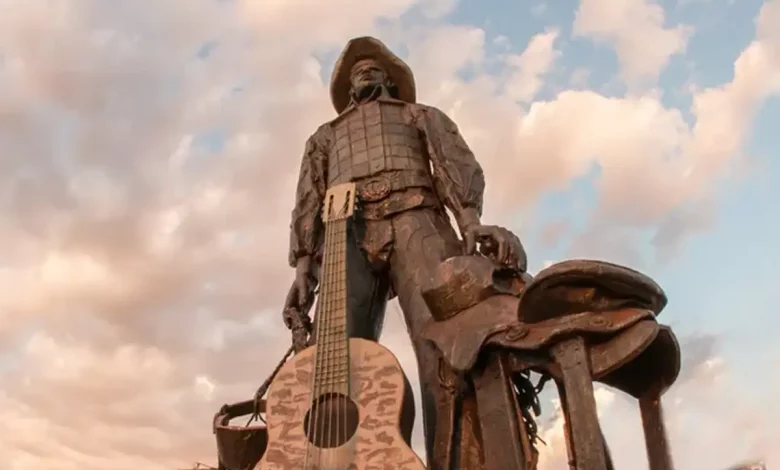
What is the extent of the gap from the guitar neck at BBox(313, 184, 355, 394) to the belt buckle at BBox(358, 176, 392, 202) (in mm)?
130

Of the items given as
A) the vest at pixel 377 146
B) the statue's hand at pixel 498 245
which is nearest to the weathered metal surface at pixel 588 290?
the statue's hand at pixel 498 245

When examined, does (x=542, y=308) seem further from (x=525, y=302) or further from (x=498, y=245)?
(x=498, y=245)

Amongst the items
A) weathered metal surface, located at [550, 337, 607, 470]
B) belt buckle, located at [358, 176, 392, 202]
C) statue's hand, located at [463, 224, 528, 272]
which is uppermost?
belt buckle, located at [358, 176, 392, 202]

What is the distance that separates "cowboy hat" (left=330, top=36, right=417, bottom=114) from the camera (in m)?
6.42

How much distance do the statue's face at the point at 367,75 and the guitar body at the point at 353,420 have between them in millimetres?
2634

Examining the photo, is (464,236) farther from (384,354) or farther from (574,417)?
(574,417)

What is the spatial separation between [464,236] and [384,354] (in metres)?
1.15

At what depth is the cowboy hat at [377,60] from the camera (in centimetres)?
642

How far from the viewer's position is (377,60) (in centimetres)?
645

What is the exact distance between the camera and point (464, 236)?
16.4ft

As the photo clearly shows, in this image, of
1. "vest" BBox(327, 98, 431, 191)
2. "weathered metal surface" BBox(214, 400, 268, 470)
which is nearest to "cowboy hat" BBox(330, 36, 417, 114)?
"vest" BBox(327, 98, 431, 191)

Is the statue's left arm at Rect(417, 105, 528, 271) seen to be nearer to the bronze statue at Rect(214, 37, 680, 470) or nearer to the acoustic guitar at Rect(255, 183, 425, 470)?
the bronze statue at Rect(214, 37, 680, 470)

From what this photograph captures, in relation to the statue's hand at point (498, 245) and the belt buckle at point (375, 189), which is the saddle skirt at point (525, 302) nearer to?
the statue's hand at point (498, 245)

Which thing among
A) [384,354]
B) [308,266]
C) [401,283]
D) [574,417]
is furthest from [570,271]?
[308,266]
